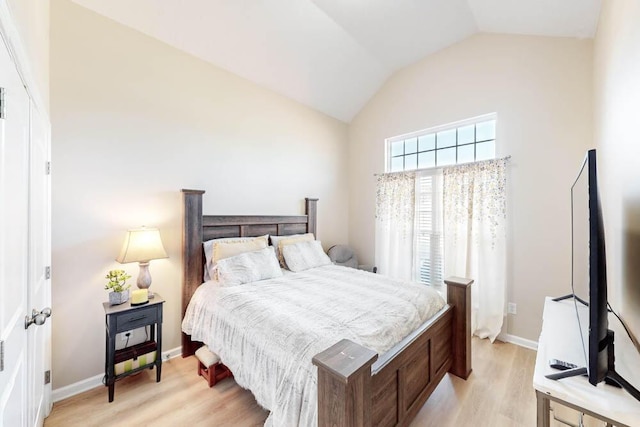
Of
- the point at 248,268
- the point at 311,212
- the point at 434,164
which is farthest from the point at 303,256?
the point at 434,164

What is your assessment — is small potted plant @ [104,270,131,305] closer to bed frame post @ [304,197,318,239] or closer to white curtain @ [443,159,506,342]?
bed frame post @ [304,197,318,239]

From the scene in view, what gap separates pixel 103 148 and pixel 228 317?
6.08ft

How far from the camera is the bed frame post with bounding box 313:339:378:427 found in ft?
3.46

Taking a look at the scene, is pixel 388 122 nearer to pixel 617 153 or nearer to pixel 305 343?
pixel 617 153

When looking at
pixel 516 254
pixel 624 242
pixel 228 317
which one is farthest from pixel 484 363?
pixel 228 317

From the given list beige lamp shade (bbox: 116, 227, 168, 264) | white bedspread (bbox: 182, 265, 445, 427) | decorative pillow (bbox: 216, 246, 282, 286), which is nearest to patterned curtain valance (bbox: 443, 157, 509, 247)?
white bedspread (bbox: 182, 265, 445, 427)

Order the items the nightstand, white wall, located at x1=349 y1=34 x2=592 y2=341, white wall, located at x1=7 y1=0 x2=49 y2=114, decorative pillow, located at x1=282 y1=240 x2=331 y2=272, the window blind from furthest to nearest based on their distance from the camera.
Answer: the window blind
decorative pillow, located at x1=282 y1=240 x2=331 y2=272
white wall, located at x1=349 y1=34 x2=592 y2=341
the nightstand
white wall, located at x1=7 y1=0 x2=49 y2=114

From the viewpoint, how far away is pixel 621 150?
4.75 ft

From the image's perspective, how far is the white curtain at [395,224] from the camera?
12.1 ft

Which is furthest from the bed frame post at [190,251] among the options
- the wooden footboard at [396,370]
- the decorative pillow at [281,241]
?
the wooden footboard at [396,370]

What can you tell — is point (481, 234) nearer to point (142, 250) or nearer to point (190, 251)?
point (190, 251)

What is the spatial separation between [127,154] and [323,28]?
254 centimetres

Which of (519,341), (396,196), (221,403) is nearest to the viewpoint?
(221,403)

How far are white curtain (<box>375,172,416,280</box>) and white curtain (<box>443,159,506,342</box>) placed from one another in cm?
53
